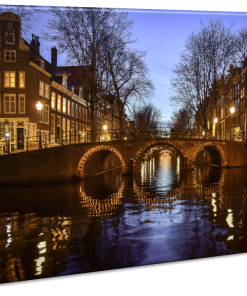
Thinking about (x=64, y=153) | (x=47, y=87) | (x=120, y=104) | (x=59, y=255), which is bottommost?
(x=59, y=255)

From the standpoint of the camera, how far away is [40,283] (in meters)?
5.46

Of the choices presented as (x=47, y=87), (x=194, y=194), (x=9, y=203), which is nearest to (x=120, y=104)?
(x=47, y=87)

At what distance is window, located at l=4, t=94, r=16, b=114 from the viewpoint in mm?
29781

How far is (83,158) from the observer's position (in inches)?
947

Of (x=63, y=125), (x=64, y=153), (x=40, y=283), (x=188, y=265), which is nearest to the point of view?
(x=40, y=283)

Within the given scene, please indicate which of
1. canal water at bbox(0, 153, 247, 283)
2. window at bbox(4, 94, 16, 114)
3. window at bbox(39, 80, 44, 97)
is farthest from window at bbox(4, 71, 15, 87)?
canal water at bbox(0, 153, 247, 283)

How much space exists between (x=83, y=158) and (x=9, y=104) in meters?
10.7

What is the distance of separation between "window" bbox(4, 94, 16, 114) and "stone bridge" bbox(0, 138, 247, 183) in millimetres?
9127

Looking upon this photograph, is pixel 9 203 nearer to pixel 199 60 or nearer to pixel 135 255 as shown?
pixel 135 255

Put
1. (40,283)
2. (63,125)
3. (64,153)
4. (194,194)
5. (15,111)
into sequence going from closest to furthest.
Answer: (40,283), (194,194), (64,153), (15,111), (63,125)

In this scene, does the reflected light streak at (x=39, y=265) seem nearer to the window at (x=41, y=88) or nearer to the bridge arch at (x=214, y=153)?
the bridge arch at (x=214, y=153)

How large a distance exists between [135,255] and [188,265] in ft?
4.87

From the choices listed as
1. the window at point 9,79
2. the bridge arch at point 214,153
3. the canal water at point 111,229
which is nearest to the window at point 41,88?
the window at point 9,79

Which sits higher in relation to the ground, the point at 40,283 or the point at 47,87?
the point at 47,87
